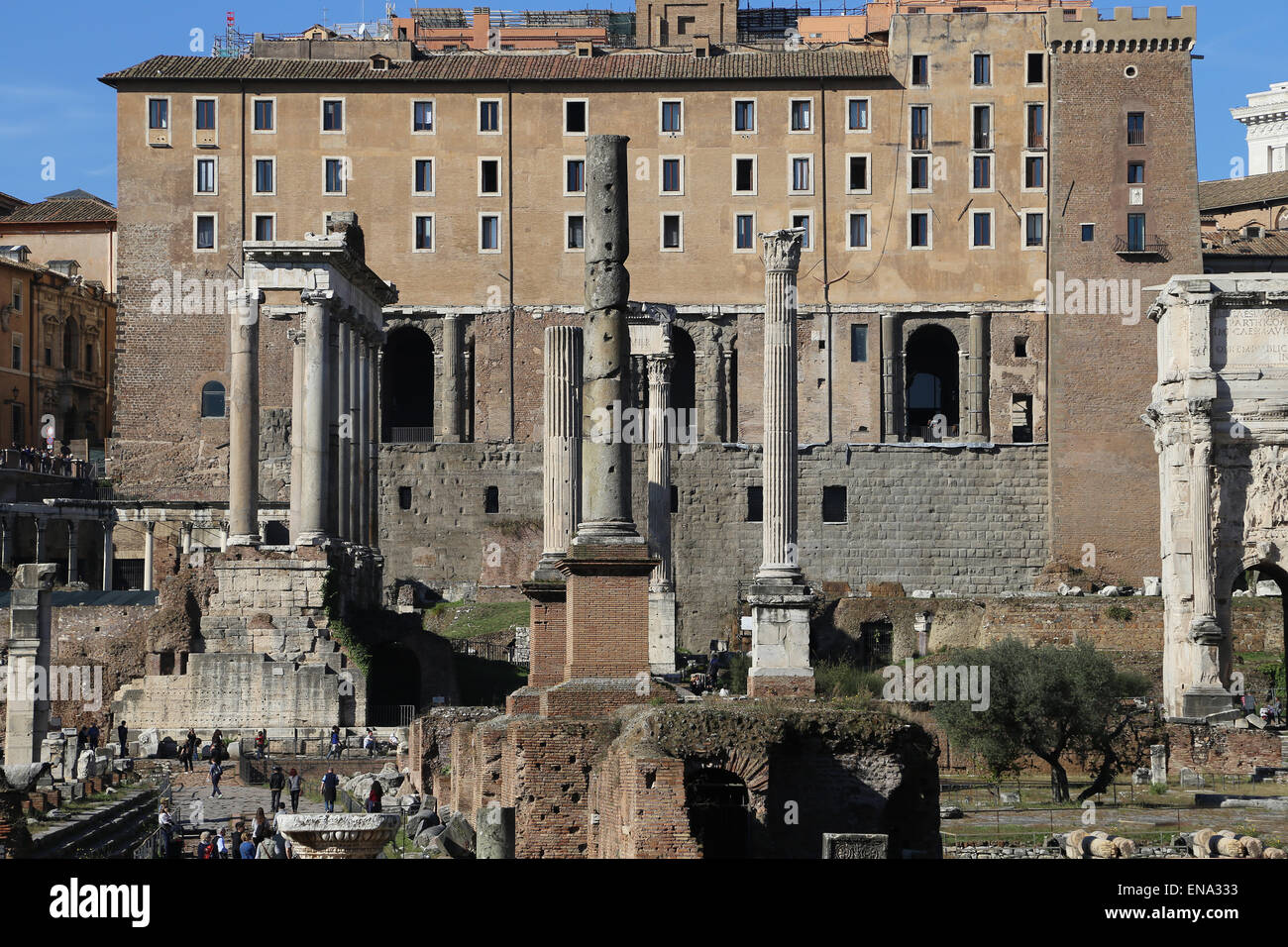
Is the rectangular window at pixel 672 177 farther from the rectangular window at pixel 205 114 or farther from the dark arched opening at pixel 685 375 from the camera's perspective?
the rectangular window at pixel 205 114

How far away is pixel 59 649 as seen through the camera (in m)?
46.5

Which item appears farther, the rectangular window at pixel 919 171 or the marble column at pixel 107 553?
the rectangular window at pixel 919 171

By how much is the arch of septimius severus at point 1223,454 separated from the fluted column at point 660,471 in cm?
1327

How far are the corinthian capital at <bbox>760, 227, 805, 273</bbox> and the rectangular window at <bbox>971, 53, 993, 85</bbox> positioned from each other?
29.6 m

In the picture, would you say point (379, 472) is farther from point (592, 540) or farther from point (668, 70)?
point (592, 540)

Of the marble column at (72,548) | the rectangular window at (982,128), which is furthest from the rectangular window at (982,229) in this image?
the marble column at (72,548)

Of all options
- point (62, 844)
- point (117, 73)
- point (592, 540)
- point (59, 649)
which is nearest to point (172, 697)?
point (59, 649)

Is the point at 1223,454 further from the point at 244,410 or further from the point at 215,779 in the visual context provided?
the point at 244,410

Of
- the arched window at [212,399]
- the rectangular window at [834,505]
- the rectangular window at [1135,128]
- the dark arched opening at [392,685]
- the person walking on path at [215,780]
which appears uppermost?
the rectangular window at [1135,128]

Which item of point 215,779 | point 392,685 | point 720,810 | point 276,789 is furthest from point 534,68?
point 720,810

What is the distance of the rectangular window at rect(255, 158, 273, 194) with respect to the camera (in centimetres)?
6462

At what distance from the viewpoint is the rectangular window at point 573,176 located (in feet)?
212

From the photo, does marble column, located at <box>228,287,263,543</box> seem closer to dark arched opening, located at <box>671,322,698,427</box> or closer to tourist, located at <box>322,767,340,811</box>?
tourist, located at <box>322,767,340,811</box>

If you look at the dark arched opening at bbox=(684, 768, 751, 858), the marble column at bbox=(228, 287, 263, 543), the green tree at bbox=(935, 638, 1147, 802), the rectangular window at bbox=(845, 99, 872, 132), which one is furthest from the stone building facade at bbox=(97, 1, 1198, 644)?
the dark arched opening at bbox=(684, 768, 751, 858)
